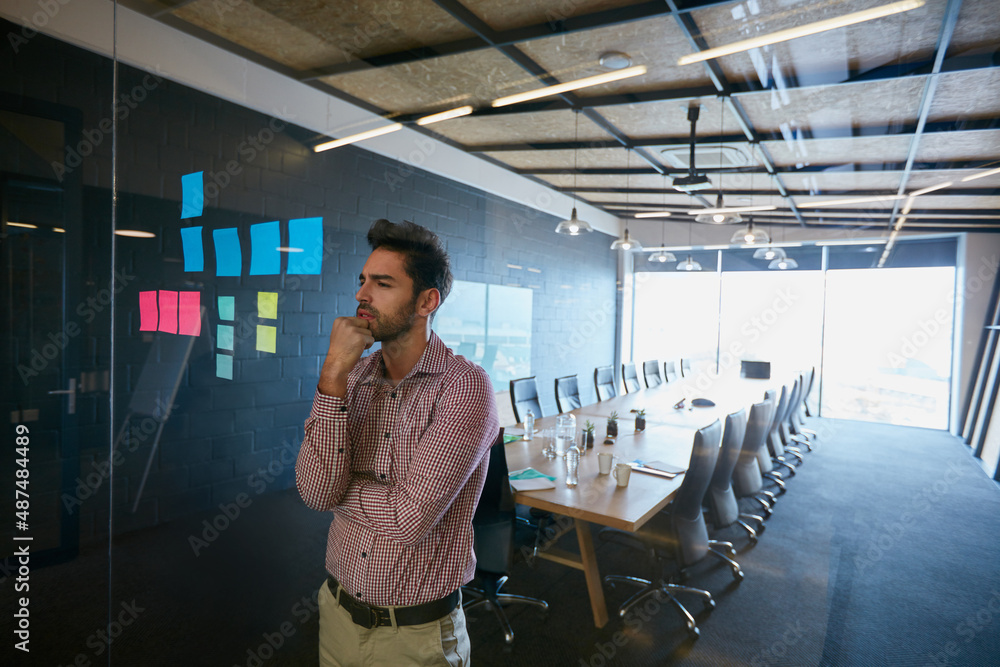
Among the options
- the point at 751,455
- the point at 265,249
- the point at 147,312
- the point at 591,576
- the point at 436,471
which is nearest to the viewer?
the point at 436,471

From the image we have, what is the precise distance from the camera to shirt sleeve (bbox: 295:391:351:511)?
120 centimetres

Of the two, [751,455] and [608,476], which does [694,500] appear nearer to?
[608,476]

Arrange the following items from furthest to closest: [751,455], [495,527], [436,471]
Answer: [751,455] < [495,527] < [436,471]

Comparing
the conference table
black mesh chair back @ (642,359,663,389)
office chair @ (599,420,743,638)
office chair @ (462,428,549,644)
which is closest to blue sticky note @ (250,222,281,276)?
office chair @ (462,428,549,644)

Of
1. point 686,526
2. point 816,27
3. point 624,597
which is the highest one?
point 816,27

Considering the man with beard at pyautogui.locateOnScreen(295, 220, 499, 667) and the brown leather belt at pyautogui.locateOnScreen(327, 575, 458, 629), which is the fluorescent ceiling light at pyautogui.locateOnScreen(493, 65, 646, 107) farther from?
the brown leather belt at pyautogui.locateOnScreen(327, 575, 458, 629)

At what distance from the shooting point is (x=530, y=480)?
9.17 ft

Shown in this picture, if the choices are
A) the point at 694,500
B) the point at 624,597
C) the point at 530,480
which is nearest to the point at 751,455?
the point at 694,500

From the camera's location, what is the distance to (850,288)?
8984mm

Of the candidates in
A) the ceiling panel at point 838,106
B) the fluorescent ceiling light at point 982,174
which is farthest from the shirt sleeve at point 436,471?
the fluorescent ceiling light at point 982,174

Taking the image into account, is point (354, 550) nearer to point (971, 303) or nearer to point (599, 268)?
point (599, 268)

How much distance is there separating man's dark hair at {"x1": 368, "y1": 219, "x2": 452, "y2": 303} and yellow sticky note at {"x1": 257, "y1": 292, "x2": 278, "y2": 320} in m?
0.86

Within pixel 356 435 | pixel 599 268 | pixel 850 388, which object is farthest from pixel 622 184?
pixel 356 435

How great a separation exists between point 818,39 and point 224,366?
12.3ft
